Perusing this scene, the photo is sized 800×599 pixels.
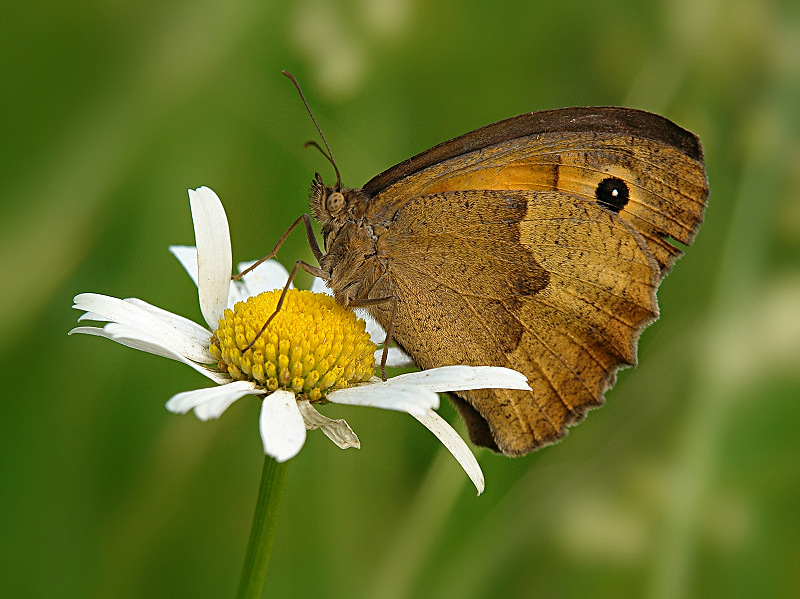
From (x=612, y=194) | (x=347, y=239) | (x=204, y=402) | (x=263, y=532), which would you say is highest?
(x=612, y=194)

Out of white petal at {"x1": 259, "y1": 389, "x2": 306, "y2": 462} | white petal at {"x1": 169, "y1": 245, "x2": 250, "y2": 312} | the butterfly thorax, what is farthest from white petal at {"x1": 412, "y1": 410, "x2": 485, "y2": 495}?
white petal at {"x1": 169, "y1": 245, "x2": 250, "y2": 312}

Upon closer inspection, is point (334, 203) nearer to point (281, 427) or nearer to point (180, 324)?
point (180, 324)

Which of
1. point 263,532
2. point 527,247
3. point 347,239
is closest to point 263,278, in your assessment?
point 347,239

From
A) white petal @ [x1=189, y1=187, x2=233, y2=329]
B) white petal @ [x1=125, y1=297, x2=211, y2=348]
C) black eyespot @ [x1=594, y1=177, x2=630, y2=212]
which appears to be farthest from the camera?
black eyespot @ [x1=594, y1=177, x2=630, y2=212]

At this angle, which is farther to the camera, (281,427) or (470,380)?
(470,380)

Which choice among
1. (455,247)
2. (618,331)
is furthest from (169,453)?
(618,331)

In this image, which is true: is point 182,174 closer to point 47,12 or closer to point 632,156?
point 47,12

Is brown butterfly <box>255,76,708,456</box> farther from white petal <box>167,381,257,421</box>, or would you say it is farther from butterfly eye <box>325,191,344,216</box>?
white petal <box>167,381,257,421</box>

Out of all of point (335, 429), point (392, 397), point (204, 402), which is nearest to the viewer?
point (204, 402)
